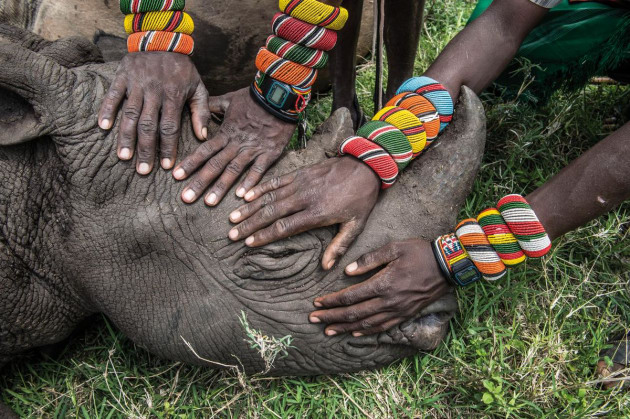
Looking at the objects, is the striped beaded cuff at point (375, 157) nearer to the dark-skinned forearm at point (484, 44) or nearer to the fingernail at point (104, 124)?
the dark-skinned forearm at point (484, 44)

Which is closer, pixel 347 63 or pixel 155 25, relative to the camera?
pixel 155 25

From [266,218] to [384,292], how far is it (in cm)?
47

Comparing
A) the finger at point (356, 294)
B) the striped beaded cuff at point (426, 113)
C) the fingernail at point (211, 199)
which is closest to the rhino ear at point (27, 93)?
the fingernail at point (211, 199)

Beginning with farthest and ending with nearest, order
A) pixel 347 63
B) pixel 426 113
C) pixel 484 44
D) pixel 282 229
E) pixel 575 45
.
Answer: pixel 347 63 < pixel 575 45 < pixel 484 44 < pixel 426 113 < pixel 282 229

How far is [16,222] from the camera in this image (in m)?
2.01

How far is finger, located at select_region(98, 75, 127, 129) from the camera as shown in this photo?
1.92 m

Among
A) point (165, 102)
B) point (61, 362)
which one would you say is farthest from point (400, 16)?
point (61, 362)

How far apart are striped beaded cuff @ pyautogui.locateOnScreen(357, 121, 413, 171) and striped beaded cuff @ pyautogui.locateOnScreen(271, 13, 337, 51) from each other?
376 mm

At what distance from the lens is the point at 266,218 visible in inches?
74.4

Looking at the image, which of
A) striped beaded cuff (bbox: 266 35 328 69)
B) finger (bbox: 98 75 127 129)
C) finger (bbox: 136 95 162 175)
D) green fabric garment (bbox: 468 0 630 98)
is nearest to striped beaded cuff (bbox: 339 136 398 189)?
striped beaded cuff (bbox: 266 35 328 69)

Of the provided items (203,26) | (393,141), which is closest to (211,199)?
(393,141)

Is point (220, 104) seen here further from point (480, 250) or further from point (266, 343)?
point (480, 250)

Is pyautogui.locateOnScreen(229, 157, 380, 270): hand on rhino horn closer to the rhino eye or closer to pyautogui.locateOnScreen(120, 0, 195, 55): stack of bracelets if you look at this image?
the rhino eye

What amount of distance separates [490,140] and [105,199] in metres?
2.07
